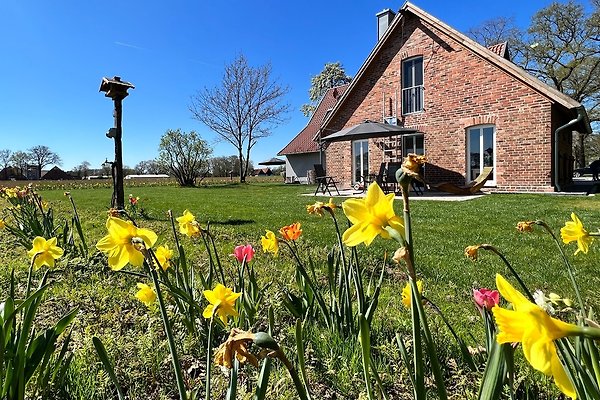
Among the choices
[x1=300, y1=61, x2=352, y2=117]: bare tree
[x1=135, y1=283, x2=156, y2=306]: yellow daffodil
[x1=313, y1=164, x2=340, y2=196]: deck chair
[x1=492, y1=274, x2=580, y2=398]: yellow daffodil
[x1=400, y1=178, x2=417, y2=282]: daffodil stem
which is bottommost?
[x1=135, y1=283, x2=156, y2=306]: yellow daffodil

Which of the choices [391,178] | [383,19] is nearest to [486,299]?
[391,178]

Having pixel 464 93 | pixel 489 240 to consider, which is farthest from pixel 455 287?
pixel 464 93

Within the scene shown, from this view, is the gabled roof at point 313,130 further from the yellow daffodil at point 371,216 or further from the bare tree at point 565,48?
the yellow daffodil at point 371,216

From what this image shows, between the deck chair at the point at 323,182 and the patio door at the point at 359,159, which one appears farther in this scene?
the patio door at the point at 359,159

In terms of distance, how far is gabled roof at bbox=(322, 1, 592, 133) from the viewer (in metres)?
9.56

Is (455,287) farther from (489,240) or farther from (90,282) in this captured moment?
(90,282)

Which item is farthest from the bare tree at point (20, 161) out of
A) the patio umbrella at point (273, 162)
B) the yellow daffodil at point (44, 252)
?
the yellow daffodil at point (44, 252)

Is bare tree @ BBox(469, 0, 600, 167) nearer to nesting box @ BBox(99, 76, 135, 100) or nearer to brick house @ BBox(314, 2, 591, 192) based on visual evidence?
brick house @ BBox(314, 2, 591, 192)

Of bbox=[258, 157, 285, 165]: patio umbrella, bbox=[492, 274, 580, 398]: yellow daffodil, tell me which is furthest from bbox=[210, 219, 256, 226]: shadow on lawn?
bbox=[258, 157, 285, 165]: patio umbrella

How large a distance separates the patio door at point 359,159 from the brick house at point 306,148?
7.71 metres

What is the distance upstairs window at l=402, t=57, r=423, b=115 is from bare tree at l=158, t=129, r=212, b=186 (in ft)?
50.7

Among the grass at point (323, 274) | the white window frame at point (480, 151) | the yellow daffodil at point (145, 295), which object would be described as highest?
the white window frame at point (480, 151)

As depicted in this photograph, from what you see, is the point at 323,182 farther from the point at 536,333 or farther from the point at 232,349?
the point at 536,333

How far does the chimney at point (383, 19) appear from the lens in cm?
1512
